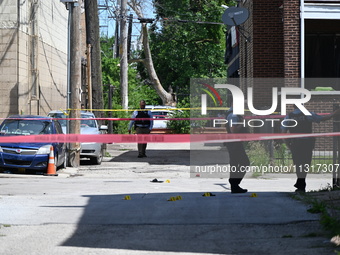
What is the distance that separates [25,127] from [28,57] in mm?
9096

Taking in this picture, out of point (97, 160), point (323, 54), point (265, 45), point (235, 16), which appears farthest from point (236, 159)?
point (323, 54)

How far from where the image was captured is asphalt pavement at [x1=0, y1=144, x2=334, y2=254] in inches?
308

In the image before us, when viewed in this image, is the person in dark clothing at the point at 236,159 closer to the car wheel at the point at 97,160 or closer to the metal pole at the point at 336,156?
the metal pole at the point at 336,156

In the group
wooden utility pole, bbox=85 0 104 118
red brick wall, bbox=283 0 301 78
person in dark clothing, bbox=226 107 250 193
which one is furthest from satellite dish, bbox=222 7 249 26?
person in dark clothing, bbox=226 107 250 193

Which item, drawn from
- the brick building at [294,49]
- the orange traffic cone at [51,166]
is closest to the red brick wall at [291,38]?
the brick building at [294,49]

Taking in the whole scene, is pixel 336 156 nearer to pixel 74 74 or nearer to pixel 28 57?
pixel 74 74

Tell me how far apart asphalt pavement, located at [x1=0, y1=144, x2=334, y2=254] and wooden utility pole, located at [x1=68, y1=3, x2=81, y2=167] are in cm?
389

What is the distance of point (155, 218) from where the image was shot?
9.63 metres

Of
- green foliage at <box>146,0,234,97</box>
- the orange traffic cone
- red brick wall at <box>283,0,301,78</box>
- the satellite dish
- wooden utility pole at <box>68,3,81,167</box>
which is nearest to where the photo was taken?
the orange traffic cone

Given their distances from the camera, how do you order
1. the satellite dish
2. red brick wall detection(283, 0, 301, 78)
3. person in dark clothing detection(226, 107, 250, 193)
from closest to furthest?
person in dark clothing detection(226, 107, 250, 193), red brick wall detection(283, 0, 301, 78), the satellite dish

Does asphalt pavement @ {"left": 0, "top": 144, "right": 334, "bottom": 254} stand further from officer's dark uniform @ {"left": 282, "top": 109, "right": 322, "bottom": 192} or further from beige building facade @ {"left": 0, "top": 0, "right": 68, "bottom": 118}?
beige building facade @ {"left": 0, "top": 0, "right": 68, "bottom": 118}

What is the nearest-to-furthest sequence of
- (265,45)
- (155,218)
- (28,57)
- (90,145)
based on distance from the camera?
(155,218) → (90,145) → (265,45) → (28,57)

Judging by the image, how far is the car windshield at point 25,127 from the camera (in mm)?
17875

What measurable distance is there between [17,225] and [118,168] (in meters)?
10.7
